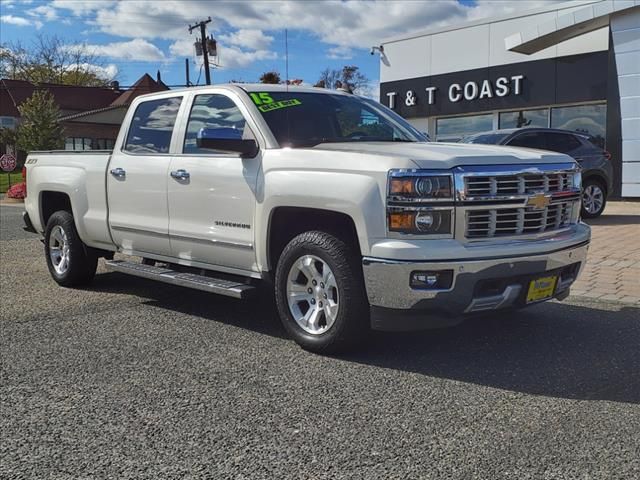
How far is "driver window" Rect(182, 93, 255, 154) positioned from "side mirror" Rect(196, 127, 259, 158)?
0.21m

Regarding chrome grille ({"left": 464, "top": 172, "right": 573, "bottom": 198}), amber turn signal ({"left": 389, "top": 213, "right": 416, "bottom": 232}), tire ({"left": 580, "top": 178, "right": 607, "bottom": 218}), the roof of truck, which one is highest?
the roof of truck

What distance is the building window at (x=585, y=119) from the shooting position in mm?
18453

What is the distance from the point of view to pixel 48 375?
13.9ft

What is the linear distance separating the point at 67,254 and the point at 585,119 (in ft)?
52.8

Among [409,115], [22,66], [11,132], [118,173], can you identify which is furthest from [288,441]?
[22,66]

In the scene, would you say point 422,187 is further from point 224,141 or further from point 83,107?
point 83,107

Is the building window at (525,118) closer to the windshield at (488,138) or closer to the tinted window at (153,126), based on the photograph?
the windshield at (488,138)

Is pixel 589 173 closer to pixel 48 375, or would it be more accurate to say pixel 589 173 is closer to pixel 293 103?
pixel 293 103

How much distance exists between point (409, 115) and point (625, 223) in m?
12.6

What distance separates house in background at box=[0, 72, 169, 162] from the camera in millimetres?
51750

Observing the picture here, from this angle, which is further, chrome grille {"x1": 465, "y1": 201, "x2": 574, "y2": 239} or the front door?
the front door

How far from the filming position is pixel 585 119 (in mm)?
18969

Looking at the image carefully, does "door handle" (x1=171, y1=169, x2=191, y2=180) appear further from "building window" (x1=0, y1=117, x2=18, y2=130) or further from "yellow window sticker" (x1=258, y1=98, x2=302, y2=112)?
"building window" (x1=0, y1=117, x2=18, y2=130)

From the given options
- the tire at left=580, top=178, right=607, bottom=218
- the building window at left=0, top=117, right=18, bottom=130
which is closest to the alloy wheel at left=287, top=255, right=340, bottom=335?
the tire at left=580, top=178, right=607, bottom=218
